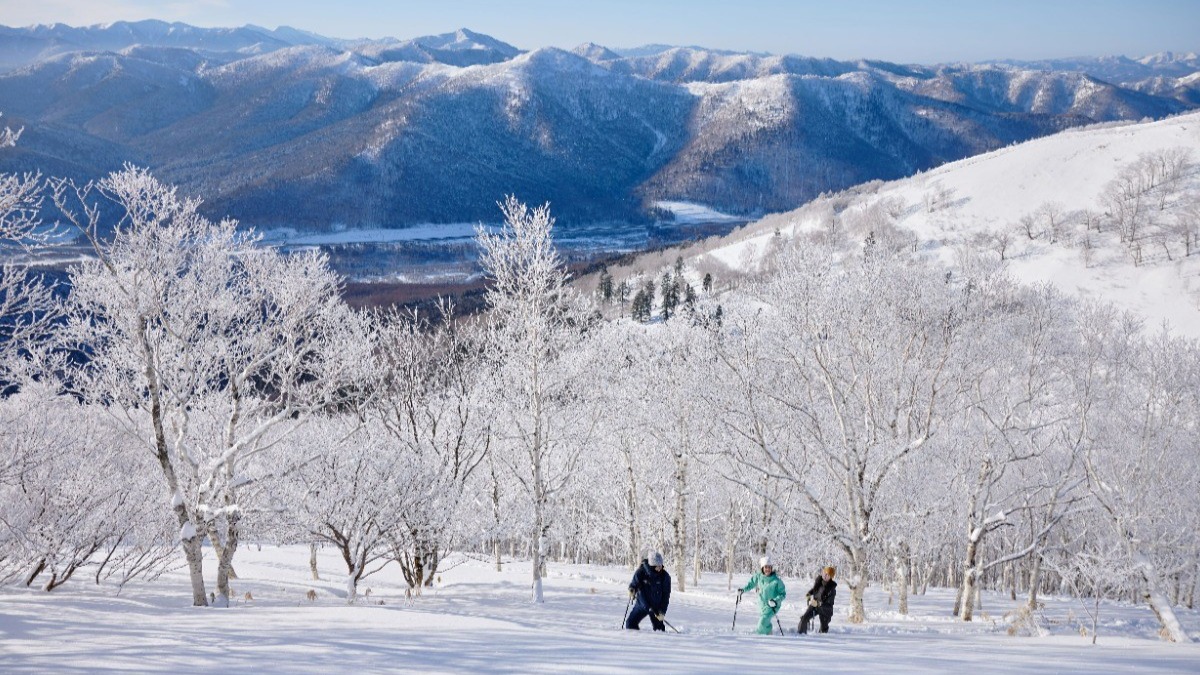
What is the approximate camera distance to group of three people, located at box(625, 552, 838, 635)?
541 inches

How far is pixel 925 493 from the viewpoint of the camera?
27.5m

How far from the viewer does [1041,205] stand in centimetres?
13100

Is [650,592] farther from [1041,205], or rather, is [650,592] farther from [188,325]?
[1041,205]

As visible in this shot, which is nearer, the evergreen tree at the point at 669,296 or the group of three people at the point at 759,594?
the group of three people at the point at 759,594

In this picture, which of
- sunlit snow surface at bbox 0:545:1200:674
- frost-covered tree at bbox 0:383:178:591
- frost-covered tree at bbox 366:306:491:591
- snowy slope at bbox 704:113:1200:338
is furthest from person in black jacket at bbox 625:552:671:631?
snowy slope at bbox 704:113:1200:338

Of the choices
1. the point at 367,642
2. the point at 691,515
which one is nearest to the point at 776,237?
the point at 691,515

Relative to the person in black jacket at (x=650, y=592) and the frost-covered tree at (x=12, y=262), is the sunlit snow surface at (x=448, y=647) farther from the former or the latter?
the frost-covered tree at (x=12, y=262)

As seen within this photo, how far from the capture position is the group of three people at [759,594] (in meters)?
13.7

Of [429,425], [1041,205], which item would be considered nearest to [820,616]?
[429,425]

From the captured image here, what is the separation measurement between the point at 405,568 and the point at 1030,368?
63.0 ft

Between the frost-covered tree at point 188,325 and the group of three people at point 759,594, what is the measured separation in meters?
→ 8.25

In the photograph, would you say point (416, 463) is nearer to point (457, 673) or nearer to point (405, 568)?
point (405, 568)

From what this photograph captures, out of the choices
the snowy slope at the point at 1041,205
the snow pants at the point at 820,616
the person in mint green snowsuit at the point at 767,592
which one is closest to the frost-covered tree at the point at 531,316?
the person in mint green snowsuit at the point at 767,592

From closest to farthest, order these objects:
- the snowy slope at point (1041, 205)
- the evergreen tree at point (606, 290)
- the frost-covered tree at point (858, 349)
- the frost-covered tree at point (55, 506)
Result: the frost-covered tree at point (55, 506) < the frost-covered tree at point (858, 349) < the snowy slope at point (1041, 205) < the evergreen tree at point (606, 290)
